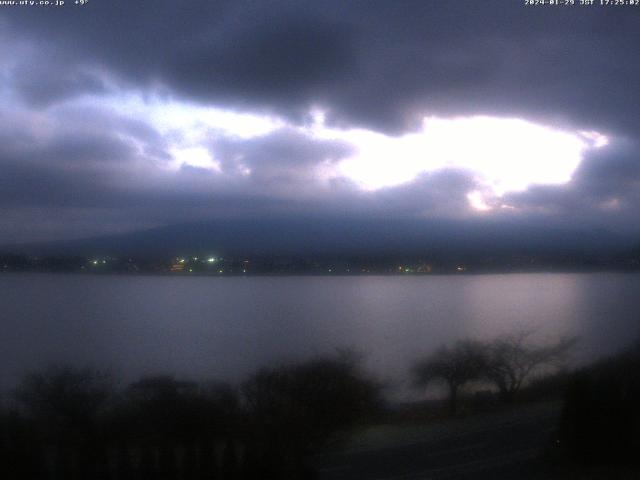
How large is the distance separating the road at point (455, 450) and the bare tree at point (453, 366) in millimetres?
372

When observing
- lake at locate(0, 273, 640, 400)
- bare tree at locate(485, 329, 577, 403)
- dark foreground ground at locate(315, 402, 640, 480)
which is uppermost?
lake at locate(0, 273, 640, 400)

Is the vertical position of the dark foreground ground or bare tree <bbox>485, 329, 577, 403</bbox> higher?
bare tree <bbox>485, 329, 577, 403</bbox>

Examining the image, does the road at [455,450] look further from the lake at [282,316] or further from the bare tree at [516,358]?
the lake at [282,316]

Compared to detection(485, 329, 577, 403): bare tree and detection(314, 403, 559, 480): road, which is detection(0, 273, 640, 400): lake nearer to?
detection(485, 329, 577, 403): bare tree

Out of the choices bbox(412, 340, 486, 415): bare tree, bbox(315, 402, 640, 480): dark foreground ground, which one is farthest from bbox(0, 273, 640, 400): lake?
bbox(315, 402, 640, 480): dark foreground ground

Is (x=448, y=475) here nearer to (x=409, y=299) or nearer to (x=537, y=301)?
(x=409, y=299)

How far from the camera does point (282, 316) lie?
5.18 metres

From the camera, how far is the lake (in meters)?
4.66

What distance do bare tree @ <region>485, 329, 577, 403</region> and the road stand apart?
11.3 inches

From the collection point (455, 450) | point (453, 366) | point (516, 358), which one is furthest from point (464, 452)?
point (516, 358)

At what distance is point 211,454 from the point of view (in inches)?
148

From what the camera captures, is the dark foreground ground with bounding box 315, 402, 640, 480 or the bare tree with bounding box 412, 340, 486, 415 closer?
the dark foreground ground with bounding box 315, 402, 640, 480

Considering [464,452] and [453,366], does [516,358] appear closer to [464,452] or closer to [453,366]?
[453,366]

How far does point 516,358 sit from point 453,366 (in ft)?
1.88
